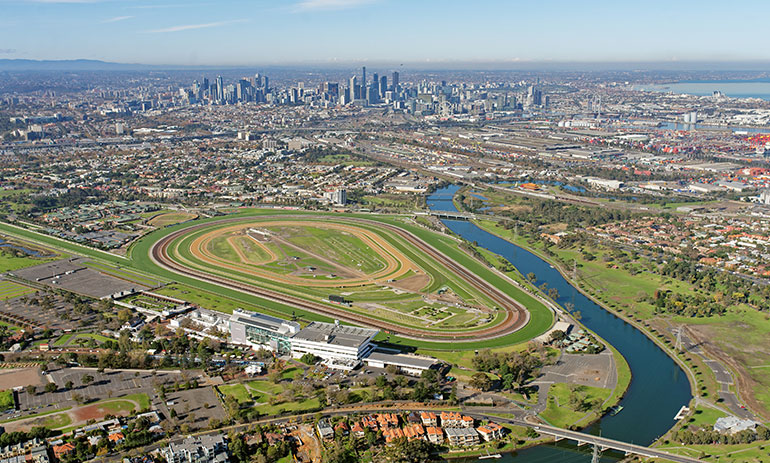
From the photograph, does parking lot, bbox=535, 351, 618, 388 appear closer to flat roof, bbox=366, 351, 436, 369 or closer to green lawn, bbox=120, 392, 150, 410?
flat roof, bbox=366, 351, 436, 369

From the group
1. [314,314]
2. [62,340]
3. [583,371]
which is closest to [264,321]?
[314,314]

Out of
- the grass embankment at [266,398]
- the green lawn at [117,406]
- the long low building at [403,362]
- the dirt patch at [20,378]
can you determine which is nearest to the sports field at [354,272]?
the long low building at [403,362]

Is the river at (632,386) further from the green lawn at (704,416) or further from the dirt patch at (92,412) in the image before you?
the dirt patch at (92,412)

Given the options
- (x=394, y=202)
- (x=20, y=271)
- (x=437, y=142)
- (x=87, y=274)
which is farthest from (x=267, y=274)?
(x=437, y=142)

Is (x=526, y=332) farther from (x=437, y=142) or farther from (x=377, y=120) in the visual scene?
(x=377, y=120)

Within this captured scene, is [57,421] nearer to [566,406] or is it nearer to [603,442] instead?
[566,406]

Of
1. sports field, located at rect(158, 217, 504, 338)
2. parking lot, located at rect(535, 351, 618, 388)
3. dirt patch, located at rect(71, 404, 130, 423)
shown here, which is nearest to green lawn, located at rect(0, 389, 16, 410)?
dirt patch, located at rect(71, 404, 130, 423)
